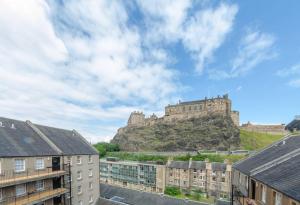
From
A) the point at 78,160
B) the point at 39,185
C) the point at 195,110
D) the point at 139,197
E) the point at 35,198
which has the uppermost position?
the point at 195,110

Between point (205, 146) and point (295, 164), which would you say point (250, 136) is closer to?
point (205, 146)

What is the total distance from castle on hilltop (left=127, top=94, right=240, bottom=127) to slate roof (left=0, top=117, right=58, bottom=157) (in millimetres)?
98261

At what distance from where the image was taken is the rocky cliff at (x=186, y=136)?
97.1 m

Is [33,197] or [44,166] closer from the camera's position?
[33,197]

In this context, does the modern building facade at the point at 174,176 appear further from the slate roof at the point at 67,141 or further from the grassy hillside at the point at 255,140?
the grassy hillside at the point at 255,140

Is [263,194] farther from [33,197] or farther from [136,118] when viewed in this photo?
[136,118]

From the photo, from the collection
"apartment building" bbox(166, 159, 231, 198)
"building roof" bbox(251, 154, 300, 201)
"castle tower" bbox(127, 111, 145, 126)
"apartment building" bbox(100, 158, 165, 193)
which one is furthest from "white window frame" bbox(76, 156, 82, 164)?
"castle tower" bbox(127, 111, 145, 126)

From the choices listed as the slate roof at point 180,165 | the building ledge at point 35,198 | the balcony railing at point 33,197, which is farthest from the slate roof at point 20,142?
the slate roof at point 180,165

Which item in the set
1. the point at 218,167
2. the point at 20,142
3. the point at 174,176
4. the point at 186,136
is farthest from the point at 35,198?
the point at 186,136

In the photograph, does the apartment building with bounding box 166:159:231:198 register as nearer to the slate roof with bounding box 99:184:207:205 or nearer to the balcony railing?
the slate roof with bounding box 99:184:207:205

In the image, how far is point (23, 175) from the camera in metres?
20.9

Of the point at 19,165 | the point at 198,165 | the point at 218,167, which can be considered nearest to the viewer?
the point at 19,165

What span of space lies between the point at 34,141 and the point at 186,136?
90.4 meters

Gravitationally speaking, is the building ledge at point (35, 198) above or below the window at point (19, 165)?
below
